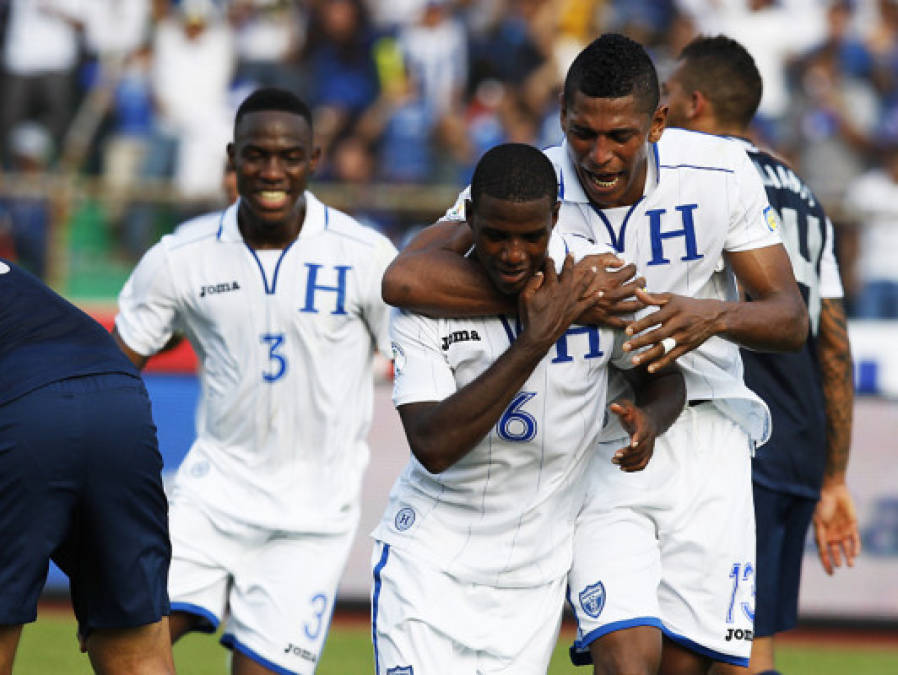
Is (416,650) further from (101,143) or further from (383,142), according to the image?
(101,143)

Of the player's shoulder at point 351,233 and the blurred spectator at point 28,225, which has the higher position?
the player's shoulder at point 351,233

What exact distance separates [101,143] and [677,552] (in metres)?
9.95

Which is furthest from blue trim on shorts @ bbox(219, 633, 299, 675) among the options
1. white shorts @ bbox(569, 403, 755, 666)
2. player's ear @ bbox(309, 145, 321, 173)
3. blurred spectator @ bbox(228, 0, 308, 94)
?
blurred spectator @ bbox(228, 0, 308, 94)

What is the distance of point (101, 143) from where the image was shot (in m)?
13.7

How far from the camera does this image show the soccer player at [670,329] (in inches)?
179

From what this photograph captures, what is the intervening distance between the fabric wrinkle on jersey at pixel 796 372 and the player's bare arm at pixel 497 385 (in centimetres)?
196

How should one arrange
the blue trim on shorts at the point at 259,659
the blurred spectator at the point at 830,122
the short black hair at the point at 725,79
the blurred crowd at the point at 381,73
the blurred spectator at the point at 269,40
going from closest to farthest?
1. the blue trim on shorts at the point at 259,659
2. the short black hair at the point at 725,79
3. the blurred spectator at the point at 830,122
4. the blurred crowd at the point at 381,73
5. the blurred spectator at the point at 269,40

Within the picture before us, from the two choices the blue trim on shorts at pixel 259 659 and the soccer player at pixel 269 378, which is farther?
the soccer player at pixel 269 378

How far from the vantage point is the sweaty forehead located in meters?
6.23

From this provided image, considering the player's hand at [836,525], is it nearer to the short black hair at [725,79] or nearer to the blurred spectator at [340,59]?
the short black hair at [725,79]

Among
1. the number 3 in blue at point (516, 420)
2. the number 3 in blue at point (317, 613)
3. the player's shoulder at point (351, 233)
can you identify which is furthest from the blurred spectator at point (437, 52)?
the number 3 in blue at point (516, 420)

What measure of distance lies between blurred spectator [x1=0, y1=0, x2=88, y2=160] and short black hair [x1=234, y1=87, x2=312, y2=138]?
27.6ft

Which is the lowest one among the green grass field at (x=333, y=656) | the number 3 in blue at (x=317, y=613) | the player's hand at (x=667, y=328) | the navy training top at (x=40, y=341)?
the green grass field at (x=333, y=656)

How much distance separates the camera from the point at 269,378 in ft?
20.1
